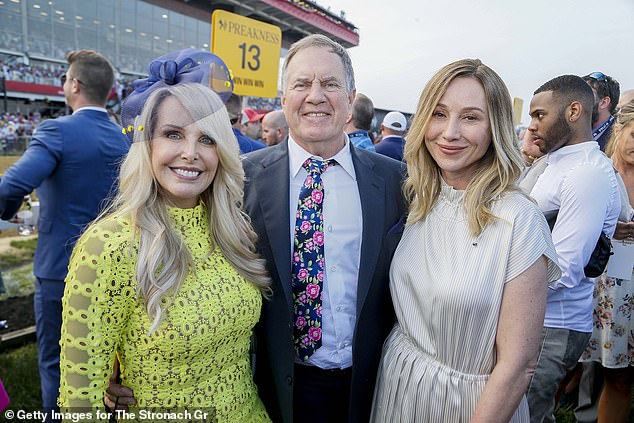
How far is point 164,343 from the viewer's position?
1.40m

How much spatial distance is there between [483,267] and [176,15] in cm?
3690

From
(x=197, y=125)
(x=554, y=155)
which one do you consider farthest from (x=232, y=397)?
(x=554, y=155)

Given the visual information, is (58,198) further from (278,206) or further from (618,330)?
(618,330)

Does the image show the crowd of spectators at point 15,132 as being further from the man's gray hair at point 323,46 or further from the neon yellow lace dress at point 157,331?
the neon yellow lace dress at point 157,331

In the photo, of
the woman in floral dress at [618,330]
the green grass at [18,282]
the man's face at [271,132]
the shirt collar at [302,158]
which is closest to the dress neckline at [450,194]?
the shirt collar at [302,158]

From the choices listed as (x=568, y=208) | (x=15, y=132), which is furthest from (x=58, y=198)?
(x=15, y=132)

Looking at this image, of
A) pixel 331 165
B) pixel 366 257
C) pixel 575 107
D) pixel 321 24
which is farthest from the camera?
pixel 321 24

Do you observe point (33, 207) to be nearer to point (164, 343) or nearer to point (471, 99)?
point (164, 343)

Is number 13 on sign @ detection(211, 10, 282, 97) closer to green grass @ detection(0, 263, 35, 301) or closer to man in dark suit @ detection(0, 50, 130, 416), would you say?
man in dark suit @ detection(0, 50, 130, 416)

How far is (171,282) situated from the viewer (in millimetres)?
1429

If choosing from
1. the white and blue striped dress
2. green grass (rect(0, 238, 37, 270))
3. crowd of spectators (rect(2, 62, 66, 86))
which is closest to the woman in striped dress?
the white and blue striped dress

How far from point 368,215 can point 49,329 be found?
2.31m

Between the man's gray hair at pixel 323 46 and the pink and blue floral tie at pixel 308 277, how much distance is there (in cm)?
68

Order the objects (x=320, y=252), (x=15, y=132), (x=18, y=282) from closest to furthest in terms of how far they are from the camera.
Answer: (x=320, y=252) → (x=18, y=282) → (x=15, y=132)
